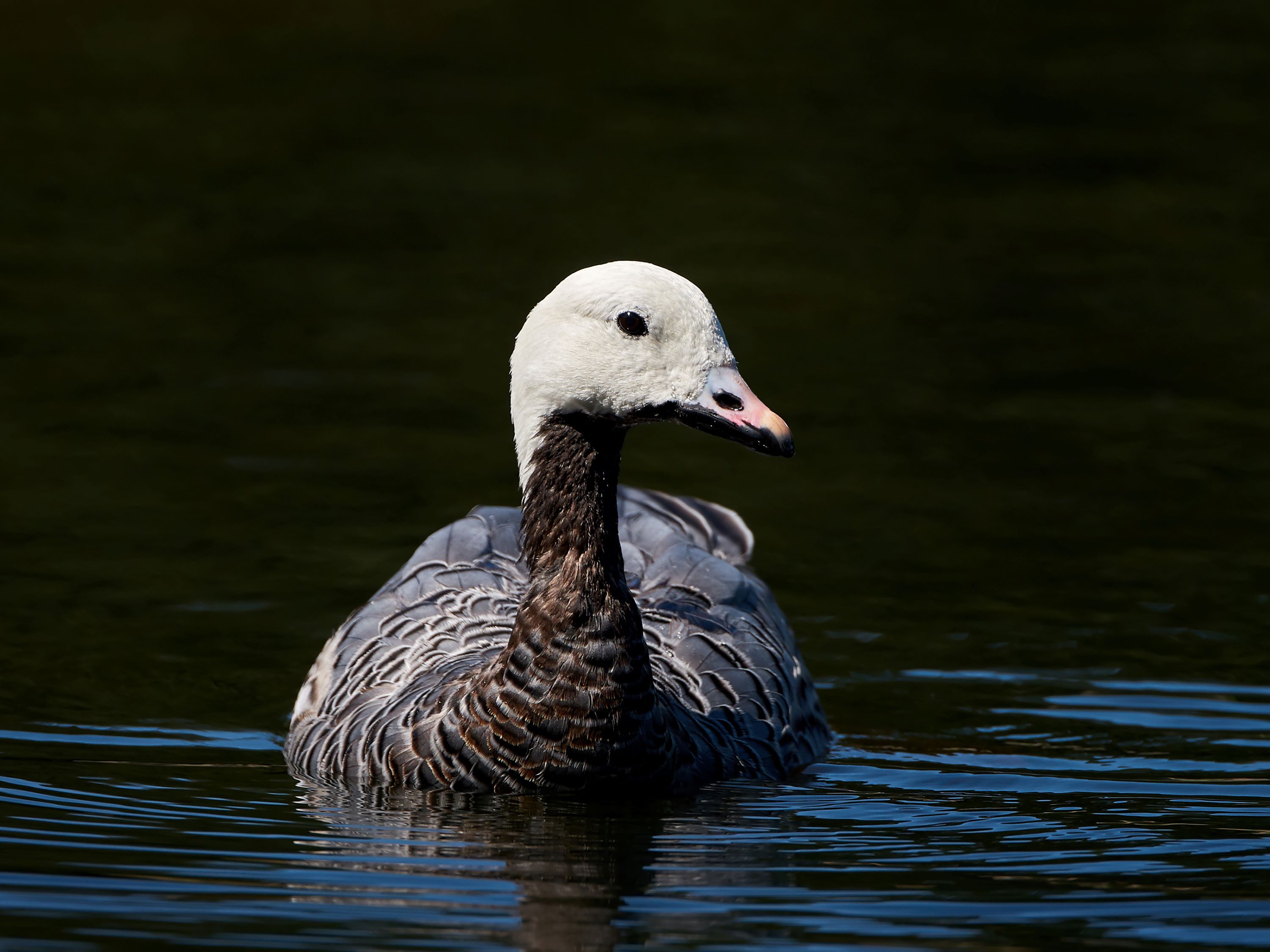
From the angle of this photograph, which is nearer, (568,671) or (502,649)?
(568,671)

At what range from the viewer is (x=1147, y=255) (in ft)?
59.7

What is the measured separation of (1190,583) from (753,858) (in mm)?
5112

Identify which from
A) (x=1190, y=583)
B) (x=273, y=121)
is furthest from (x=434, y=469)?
(x=273, y=121)

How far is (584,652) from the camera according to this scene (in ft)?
27.1

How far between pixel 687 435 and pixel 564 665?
7015 millimetres

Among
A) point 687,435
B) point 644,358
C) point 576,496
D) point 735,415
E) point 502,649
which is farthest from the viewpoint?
point 687,435

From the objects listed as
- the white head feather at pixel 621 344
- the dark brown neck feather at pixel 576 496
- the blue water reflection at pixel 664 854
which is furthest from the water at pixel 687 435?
the white head feather at pixel 621 344

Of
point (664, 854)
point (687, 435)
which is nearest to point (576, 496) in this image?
point (664, 854)

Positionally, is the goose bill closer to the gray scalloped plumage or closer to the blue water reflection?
the gray scalloped plumage

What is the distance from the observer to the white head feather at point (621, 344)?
7.94m

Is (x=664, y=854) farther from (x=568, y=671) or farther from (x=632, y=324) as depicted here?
(x=632, y=324)

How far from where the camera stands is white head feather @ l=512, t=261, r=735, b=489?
7938 mm

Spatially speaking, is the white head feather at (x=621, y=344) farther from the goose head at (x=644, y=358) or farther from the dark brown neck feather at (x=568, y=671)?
the dark brown neck feather at (x=568, y=671)

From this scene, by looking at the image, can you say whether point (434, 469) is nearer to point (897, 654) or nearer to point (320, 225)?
point (897, 654)
